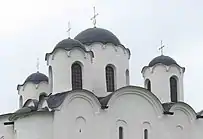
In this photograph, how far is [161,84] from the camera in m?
25.4

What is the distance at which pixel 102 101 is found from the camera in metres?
22.4

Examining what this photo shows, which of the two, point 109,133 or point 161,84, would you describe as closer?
point 109,133

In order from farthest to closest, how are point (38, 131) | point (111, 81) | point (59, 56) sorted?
point (111, 81), point (59, 56), point (38, 131)

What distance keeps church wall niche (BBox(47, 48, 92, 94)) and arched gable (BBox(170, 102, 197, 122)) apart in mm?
3965

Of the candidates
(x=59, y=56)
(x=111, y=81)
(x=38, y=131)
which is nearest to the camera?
(x=38, y=131)

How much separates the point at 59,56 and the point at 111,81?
304 centimetres

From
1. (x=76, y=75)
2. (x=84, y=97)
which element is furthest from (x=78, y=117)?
(x=76, y=75)

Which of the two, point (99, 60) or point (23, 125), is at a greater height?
point (99, 60)

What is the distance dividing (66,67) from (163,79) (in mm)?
5249

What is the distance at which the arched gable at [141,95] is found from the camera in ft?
73.4

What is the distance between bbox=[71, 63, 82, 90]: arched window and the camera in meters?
23.0

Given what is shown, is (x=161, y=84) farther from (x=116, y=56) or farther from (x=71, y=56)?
(x=71, y=56)

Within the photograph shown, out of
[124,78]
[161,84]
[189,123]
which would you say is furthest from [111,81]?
[189,123]

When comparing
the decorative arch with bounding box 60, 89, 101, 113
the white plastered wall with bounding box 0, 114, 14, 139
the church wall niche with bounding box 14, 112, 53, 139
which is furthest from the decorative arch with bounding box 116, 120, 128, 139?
the white plastered wall with bounding box 0, 114, 14, 139
